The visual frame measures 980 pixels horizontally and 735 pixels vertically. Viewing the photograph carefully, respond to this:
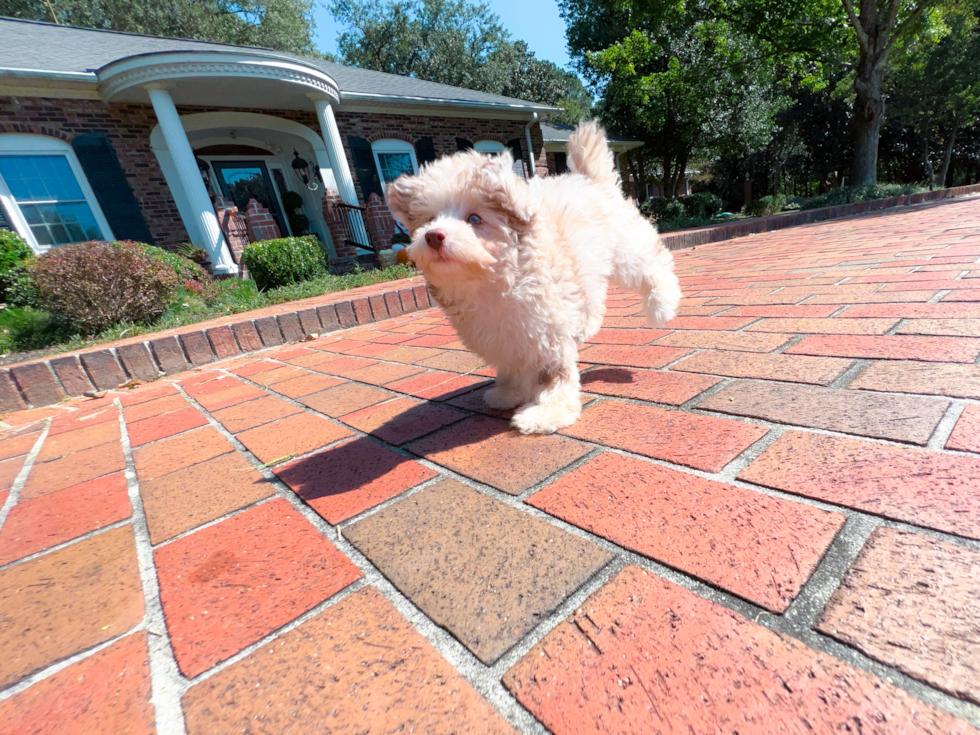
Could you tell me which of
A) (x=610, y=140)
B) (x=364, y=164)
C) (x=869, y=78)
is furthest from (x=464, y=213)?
(x=610, y=140)

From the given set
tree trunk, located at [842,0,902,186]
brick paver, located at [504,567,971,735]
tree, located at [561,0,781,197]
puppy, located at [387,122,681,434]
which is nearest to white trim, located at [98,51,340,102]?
puppy, located at [387,122,681,434]

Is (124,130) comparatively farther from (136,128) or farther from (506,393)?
(506,393)

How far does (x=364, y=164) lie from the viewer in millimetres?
11727

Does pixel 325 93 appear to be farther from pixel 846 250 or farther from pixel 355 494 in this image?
pixel 355 494

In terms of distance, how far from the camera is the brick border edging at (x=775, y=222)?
814 cm

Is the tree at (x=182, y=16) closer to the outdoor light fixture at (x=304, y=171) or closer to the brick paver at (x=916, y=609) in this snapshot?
the outdoor light fixture at (x=304, y=171)

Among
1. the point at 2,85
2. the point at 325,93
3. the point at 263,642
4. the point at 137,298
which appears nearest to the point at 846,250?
the point at 263,642

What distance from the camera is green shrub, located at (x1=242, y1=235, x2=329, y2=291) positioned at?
22.3ft

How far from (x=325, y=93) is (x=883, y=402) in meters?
11.2

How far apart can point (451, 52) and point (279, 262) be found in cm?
2525

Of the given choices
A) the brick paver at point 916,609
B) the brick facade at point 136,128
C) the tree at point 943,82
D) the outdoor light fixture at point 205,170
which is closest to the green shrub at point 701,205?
the tree at point 943,82

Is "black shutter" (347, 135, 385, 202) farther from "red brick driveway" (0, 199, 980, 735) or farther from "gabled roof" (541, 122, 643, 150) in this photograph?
"red brick driveway" (0, 199, 980, 735)

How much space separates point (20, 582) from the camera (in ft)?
4.16

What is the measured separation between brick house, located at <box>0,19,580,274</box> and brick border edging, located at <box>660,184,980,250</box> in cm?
609
